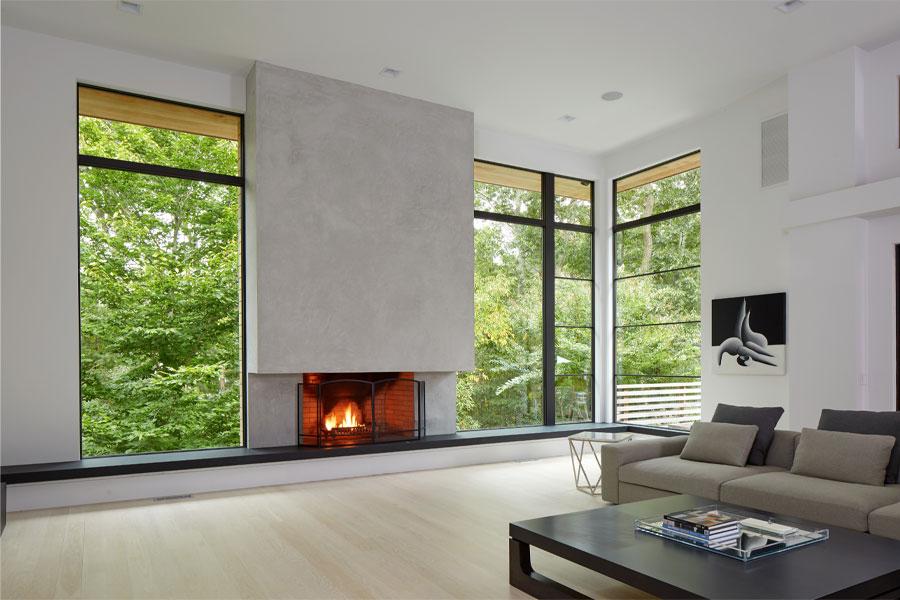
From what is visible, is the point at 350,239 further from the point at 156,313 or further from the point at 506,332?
the point at 156,313

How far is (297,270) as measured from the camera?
5.98 metres

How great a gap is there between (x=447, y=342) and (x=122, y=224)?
4420 mm

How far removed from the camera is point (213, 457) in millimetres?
5504

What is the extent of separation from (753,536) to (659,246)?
17.7 feet

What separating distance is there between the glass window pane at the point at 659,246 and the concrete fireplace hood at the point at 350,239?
2.32 m

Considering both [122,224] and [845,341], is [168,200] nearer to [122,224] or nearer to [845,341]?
[122,224]

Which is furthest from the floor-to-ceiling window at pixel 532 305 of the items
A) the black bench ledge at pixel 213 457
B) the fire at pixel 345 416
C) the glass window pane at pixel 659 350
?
the fire at pixel 345 416

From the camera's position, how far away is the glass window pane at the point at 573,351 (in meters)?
8.34

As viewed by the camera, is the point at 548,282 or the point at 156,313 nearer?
the point at 548,282

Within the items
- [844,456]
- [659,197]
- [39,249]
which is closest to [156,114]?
[39,249]

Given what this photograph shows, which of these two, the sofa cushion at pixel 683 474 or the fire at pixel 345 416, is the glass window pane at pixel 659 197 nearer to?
the sofa cushion at pixel 683 474

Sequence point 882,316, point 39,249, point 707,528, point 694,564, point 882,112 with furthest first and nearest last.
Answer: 1. point 882,112
2. point 882,316
3. point 39,249
4. point 707,528
5. point 694,564

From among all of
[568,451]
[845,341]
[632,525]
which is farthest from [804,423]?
[632,525]

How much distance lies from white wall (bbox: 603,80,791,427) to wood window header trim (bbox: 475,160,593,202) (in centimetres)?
147
